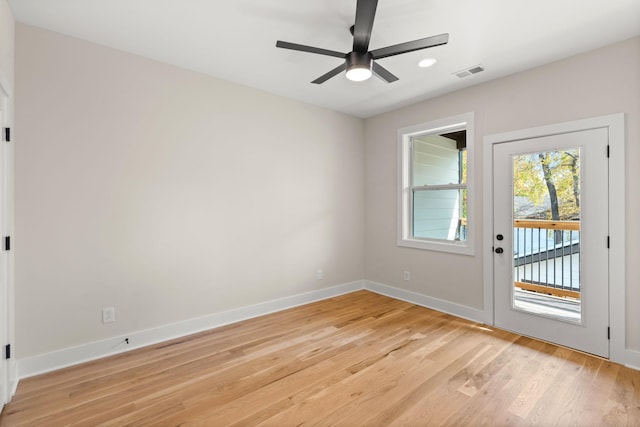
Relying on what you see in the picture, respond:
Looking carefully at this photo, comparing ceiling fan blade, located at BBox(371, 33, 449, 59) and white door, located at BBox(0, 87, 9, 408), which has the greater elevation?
ceiling fan blade, located at BBox(371, 33, 449, 59)

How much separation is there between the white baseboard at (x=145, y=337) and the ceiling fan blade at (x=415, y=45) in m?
3.03

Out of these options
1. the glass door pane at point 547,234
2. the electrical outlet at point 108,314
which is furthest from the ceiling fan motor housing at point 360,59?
the electrical outlet at point 108,314

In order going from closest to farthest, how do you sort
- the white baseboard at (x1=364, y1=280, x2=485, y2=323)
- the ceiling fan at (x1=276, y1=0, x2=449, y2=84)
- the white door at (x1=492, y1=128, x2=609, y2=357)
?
the ceiling fan at (x1=276, y1=0, x2=449, y2=84)
the white door at (x1=492, y1=128, x2=609, y2=357)
the white baseboard at (x1=364, y1=280, x2=485, y2=323)

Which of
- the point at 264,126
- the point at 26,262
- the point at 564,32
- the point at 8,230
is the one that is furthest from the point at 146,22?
the point at 564,32

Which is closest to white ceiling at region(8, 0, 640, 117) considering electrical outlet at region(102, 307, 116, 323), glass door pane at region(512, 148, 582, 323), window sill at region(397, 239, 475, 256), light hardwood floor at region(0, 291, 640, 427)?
glass door pane at region(512, 148, 582, 323)

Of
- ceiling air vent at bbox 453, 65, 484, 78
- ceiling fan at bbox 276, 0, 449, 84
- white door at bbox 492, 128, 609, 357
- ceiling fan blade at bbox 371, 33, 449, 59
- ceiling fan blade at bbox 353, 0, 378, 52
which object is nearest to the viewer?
ceiling fan blade at bbox 353, 0, 378, 52

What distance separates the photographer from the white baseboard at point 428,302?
3523mm

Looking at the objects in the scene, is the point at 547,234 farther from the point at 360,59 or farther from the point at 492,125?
the point at 360,59

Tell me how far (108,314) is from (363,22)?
3199 mm

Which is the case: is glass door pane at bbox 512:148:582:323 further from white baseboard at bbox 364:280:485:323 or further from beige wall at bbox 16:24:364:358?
beige wall at bbox 16:24:364:358

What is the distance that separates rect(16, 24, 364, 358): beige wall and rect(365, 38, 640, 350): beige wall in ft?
3.57

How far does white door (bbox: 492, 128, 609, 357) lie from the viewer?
106 inches

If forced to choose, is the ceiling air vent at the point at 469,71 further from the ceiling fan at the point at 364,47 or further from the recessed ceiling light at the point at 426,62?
the ceiling fan at the point at 364,47

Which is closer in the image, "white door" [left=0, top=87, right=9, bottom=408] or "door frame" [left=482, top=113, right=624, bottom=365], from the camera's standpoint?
"white door" [left=0, top=87, right=9, bottom=408]
